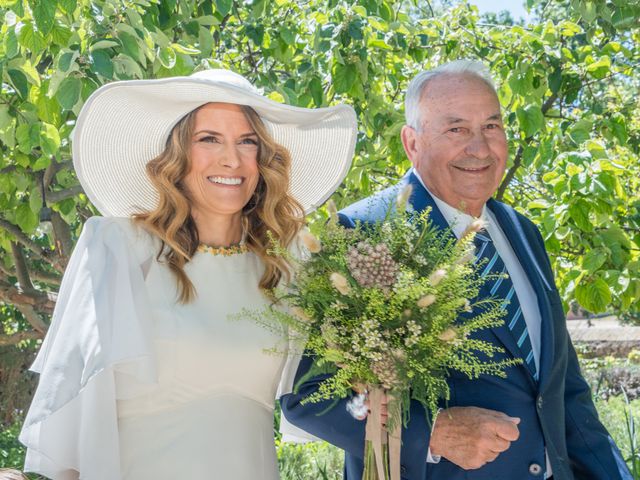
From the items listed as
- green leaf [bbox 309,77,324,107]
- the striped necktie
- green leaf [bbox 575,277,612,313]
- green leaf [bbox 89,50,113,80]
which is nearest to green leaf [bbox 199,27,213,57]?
green leaf [bbox 309,77,324,107]

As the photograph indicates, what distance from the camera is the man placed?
2.53 meters

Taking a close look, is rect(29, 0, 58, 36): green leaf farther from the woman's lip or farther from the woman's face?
the woman's lip

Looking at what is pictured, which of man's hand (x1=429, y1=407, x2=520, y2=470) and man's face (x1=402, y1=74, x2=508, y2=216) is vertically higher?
man's face (x1=402, y1=74, x2=508, y2=216)

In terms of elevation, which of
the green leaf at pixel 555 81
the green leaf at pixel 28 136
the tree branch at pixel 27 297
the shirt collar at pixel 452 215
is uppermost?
the green leaf at pixel 555 81

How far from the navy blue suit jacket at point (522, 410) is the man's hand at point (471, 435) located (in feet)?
0.13

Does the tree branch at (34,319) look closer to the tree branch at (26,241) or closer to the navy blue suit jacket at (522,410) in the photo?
the tree branch at (26,241)

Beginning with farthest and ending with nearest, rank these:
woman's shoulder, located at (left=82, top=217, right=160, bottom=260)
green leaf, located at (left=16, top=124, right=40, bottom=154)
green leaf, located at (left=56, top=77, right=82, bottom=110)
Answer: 1. green leaf, located at (left=16, top=124, right=40, bottom=154)
2. green leaf, located at (left=56, top=77, right=82, bottom=110)
3. woman's shoulder, located at (left=82, top=217, right=160, bottom=260)

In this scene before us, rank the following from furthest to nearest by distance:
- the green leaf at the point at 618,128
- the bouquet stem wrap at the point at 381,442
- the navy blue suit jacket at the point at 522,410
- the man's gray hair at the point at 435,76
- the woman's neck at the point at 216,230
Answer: the green leaf at the point at 618,128, the man's gray hair at the point at 435,76, the woman's neck at the point at 216,230, the navy blue suit jacket at the point at 522,410, the bouquet stem wrap at the point at 381,442

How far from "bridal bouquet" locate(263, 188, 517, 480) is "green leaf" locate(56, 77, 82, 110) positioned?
4.32ft

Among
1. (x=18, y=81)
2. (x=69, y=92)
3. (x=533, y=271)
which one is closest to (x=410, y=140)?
(x=533, y=271)

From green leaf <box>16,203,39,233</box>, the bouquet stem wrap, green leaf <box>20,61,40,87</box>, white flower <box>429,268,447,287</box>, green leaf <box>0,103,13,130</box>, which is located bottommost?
the bouquet stem wrap

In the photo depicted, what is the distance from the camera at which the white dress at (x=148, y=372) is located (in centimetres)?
249

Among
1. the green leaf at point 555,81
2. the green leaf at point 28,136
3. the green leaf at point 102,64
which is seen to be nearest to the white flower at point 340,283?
the green leaf at point 102,64

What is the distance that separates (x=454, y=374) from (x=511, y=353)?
209 millimetres
